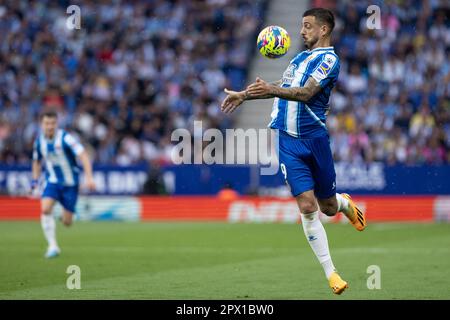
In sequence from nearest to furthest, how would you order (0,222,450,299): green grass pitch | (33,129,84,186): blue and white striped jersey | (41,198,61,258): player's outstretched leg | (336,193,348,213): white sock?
(0,222,450,299): green grass pitch < (336,193,348,213): white sock < (41,198,61,258): player's outstretched leg < (33,129,84,186): blue and white striped jersey

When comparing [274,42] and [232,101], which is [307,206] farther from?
[274,42]

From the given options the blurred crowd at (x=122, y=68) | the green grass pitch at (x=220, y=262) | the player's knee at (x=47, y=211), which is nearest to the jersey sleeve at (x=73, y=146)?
the player's knee at (x=47, y=211)

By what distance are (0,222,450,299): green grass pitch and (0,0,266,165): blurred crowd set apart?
6240 mm

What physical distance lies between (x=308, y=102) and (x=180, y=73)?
20255 millimetres

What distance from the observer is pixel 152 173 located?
26.6 metres

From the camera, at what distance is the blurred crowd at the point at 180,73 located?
27516 mm

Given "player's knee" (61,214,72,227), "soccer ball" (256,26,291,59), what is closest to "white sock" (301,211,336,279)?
"soccer ball" (256,26,291,59)

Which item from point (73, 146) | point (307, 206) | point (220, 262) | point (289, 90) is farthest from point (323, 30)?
point (73, 146)

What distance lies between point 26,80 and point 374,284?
69.7 ft

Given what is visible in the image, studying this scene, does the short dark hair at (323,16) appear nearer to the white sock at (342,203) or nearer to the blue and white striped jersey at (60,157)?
the white sock at (342,203)

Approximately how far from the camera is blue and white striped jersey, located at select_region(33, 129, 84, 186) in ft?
54.1

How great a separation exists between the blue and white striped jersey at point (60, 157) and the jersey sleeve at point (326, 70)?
7.08 meters

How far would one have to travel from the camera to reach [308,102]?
34.8 ft

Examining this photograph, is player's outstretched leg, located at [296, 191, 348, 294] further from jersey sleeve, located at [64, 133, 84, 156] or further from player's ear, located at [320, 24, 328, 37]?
jersey sleeve, located at [64, 133, 84, 156]
